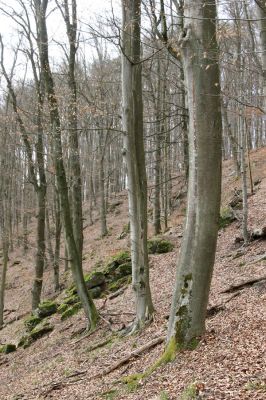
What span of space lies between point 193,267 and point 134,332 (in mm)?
3778

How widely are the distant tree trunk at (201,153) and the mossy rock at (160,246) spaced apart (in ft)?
33.6

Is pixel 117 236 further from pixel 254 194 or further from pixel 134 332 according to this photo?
pixel 134 332

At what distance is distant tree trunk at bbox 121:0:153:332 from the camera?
8.87m

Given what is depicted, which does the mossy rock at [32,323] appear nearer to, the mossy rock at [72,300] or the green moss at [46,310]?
the green moss at [46,310]

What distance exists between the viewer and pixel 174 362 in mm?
5676

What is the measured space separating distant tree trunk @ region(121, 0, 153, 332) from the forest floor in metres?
0.69

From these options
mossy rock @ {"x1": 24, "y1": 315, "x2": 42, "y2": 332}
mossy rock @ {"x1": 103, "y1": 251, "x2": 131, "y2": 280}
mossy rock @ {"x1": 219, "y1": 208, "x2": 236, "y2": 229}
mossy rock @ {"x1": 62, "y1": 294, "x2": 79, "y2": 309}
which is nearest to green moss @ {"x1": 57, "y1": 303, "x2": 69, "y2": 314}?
mossy rock @ {"x1": 62, "y1": 294, "x2": 79, "y2": 309}

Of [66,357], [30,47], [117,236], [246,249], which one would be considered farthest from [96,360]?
[117,236]

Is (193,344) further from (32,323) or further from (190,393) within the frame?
(32,323)

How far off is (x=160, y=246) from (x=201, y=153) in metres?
10.8

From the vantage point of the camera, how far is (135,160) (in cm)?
902

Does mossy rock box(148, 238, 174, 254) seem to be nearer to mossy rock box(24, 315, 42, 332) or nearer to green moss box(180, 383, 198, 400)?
mossy rock box(24, 315, 42, 332)

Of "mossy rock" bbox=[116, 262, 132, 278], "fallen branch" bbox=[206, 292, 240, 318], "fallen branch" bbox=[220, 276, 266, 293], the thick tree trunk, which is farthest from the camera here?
→ the thick tree trunk

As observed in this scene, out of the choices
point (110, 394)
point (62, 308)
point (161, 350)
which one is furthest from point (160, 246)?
point (110, 394)
